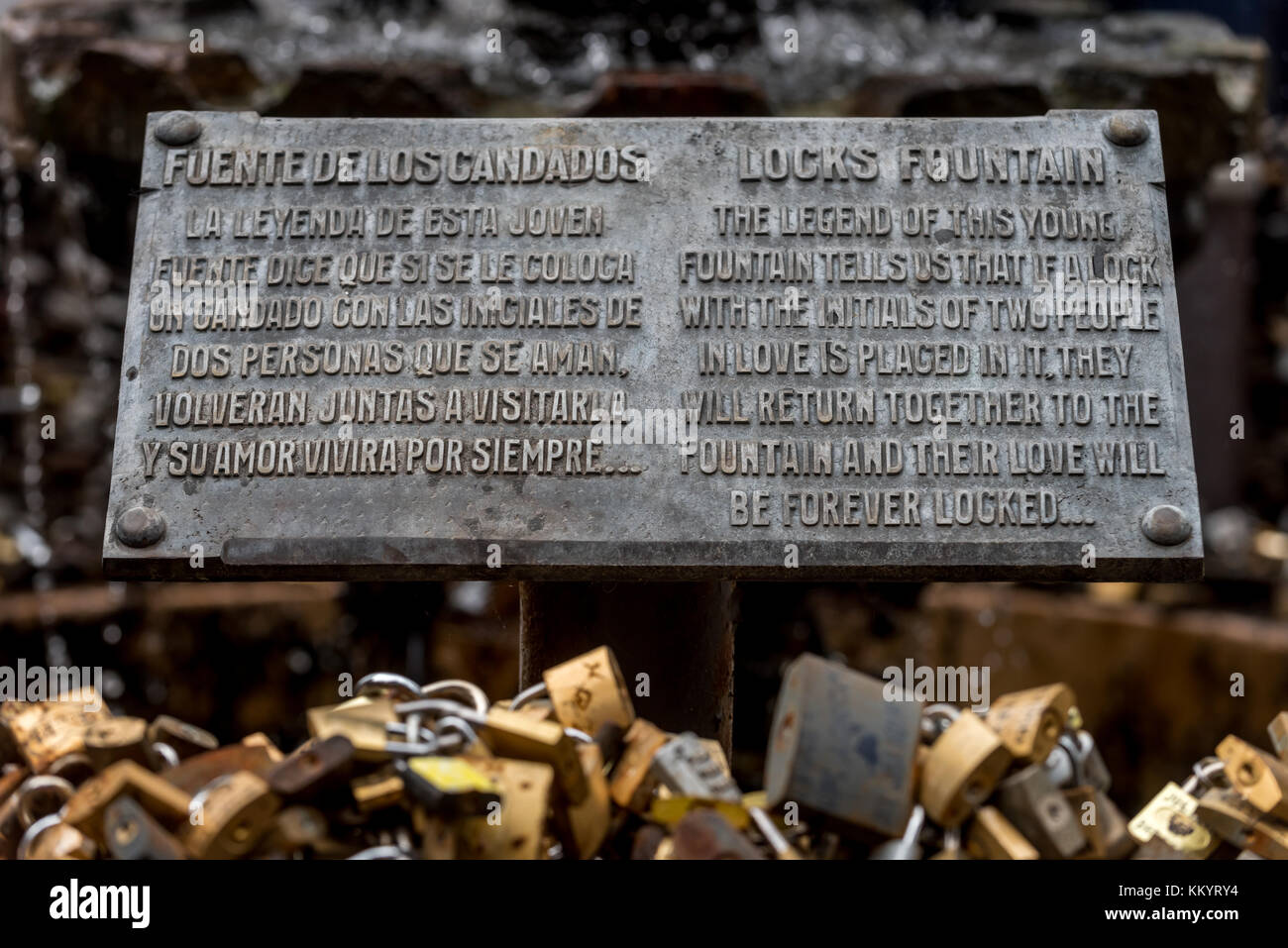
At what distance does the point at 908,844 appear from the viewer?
2.29 metres

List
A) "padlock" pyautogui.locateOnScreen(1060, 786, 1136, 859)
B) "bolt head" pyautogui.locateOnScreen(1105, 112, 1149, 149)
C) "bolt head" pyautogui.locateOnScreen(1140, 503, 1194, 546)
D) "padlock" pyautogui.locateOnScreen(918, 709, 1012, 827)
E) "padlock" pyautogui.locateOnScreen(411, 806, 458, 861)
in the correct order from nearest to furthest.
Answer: "padlock" pyautogui.locateOnScreen(411, 806, 458, 861) < "padlock" pyautogui.locateOnScreen(918, 709, 1012, 827) < "padlock" pyautogui.locateOnScreen(1060, 786, 1136, 859) < "bolt head" pyautogui.locateOnScreen(1140, 503, 1194, 546) < "bolt head" pyautogui.locateOnScreen(1105, 112, 1149, 149)

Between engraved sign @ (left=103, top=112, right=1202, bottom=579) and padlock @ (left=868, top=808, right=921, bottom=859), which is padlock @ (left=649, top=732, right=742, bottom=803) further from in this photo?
engraved sign @ (left=103, top=112, right=1202, bottom=579)

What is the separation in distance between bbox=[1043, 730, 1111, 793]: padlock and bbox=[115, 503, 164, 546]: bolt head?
1801 mm

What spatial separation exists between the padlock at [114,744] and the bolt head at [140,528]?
1.30 feet

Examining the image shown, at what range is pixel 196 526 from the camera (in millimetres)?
2887

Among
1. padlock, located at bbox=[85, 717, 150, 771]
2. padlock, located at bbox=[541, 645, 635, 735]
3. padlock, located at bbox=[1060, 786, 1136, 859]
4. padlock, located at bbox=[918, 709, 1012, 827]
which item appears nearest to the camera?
padlock, located at bbox=[918, 709, 1012, 827]

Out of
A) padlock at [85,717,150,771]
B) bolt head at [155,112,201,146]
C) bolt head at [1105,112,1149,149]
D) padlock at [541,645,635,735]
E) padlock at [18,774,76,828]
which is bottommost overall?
padlock at [18,774,76,828]

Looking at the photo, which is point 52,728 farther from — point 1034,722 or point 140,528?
point 1034,722

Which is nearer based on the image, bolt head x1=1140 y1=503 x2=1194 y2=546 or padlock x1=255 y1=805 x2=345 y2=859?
padlock x1=255 y1=805 x2=345 y2=859

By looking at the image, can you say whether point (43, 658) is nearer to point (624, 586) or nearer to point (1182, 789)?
point (624, 586)

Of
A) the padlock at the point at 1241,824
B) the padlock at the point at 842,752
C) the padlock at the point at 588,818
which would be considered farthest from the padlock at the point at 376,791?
the padlock at the point at 1241,824

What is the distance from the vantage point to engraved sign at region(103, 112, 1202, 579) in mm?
2863

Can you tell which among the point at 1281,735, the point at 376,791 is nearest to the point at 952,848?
the point at 1281,735

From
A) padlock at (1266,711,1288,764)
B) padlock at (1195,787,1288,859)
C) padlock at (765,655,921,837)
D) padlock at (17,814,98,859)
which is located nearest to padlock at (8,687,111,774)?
padlock at (17,814,98,859)
